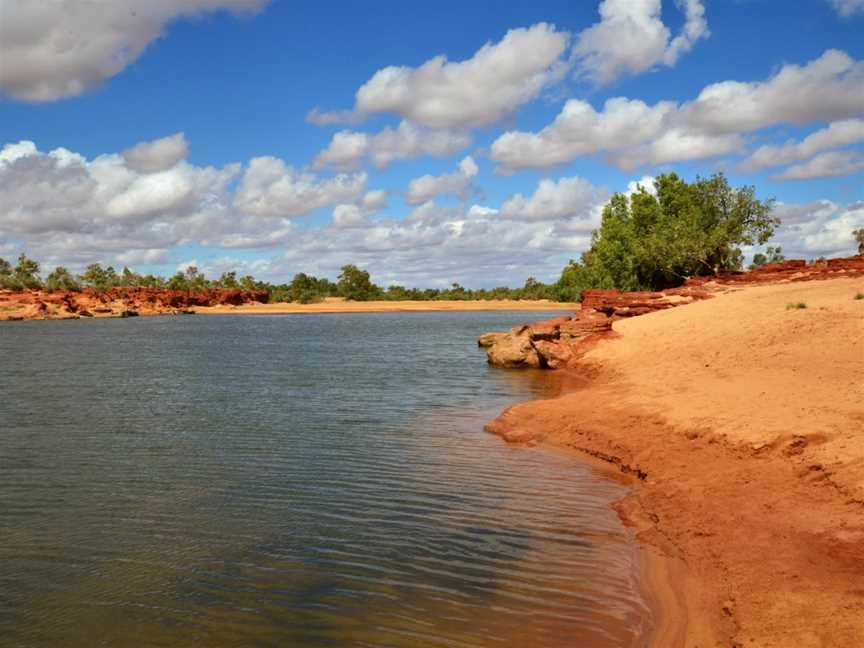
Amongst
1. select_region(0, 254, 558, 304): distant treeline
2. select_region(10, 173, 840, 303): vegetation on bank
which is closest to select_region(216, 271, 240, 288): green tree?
select_region(0, 254, 558, 304): distant treeline

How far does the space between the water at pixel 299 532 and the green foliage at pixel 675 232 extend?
43056mm

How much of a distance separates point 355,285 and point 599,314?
151144 mm

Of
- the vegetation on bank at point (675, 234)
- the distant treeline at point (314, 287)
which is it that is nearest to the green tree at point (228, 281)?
the distant treeline at point (314, 287)

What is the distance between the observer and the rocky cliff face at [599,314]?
116 feet

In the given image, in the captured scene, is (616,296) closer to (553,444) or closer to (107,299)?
(553,444)

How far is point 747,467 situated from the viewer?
1126 centimetres

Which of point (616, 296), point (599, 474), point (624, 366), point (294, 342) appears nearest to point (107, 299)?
point (294, 342)

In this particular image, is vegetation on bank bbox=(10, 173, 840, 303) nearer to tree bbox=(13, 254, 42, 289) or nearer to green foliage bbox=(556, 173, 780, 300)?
green foliage bbox=(556, 173, 780, 300)

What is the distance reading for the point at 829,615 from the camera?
6480mm

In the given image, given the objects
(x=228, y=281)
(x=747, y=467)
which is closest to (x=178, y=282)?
(x=228, y=281)

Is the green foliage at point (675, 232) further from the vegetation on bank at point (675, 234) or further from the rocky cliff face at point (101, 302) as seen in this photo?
the rocky cliff face at point (101, 302)

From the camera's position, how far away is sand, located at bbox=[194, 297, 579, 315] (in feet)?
466

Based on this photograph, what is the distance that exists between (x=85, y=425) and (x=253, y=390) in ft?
27.3

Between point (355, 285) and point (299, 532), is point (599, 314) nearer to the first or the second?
point (299, 532)
